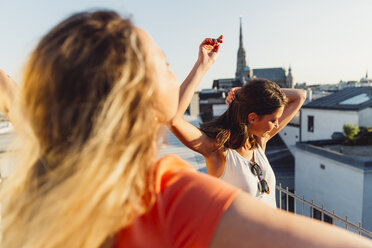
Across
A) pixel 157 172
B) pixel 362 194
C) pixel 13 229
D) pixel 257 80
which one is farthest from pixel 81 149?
pixel 362 194

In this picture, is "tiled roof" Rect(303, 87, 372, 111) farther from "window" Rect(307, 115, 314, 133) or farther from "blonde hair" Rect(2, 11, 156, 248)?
"blonde hair" Rect(2, 11, 156, 248)

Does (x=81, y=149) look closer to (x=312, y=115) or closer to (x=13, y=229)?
(x=13, y=229)

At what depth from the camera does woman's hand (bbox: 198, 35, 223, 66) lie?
2.01m

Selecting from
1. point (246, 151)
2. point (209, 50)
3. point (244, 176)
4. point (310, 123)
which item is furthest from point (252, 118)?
point (310, 123)

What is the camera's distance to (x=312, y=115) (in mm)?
22906

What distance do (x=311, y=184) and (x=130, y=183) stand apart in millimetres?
16487

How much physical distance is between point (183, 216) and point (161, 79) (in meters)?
0.47

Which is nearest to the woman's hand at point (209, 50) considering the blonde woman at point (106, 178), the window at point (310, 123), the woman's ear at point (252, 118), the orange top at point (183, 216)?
the woman's ear at point (252, 118)

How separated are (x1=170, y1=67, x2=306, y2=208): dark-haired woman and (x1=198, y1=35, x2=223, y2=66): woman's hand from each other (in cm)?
9

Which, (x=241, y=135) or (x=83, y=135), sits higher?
(x=83, y=135)

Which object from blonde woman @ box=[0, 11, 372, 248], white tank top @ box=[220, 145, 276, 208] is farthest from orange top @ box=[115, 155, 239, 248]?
white tank top @ box=[220, 145, 276, 208]

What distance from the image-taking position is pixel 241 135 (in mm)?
2180

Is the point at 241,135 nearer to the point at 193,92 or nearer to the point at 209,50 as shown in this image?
the point at 193,92

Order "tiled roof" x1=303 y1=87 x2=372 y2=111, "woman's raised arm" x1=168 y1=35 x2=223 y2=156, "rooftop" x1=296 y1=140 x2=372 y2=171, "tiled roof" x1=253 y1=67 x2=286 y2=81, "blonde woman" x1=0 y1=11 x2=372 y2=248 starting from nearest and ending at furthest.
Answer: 1. "blonde woman" x1=0 y1=11 x2=372 y2=248
2. "woman's raised arm" x1=168 y1=35 x2=223 y2=156
3. "rooftop" x1=296 y1=140 x2=372 y2=171
4. "tiled roof" x1=303 y1=87 x2=372 y2=111
5. "tiled roof" x1=253 y1=67 x2=286 y2=81
